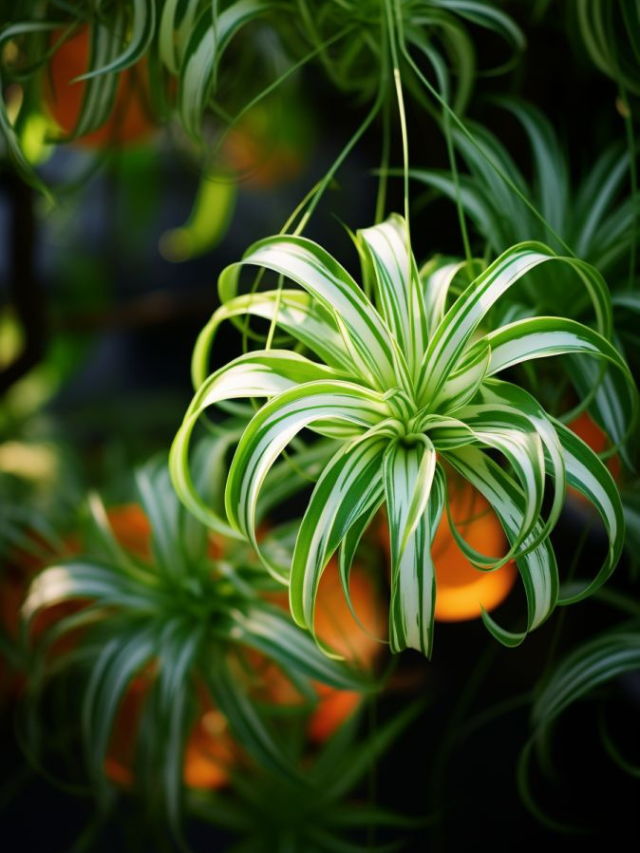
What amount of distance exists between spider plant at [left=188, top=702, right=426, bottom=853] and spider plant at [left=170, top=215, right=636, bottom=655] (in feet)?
1.19

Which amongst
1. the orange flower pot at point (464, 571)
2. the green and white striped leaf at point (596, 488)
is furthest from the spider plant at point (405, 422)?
the orange flower pot at point (464, 571)

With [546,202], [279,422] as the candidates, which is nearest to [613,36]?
[546,202]

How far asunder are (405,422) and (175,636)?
11.7 inches

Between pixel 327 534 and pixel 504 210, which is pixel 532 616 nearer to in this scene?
pixel 327 534

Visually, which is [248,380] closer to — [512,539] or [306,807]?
[512,539]

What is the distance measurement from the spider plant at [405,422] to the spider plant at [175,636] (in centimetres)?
19

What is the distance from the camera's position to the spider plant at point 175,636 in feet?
2.11

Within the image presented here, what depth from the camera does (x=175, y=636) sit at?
658 mm

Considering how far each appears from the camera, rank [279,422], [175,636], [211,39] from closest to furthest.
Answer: [279,422], [211,39], [175,636]

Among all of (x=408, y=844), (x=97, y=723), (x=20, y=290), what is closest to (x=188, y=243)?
(x=20, y=290)

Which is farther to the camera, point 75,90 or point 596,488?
point 75,90

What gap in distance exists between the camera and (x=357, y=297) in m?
0.46

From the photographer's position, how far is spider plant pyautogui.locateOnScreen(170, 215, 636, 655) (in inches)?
16.8

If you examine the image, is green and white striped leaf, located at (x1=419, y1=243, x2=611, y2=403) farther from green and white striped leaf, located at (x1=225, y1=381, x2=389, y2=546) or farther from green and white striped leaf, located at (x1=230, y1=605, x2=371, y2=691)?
green and white striped leaf, located at (x1=230, y1=605, x2=371, y2=691)
